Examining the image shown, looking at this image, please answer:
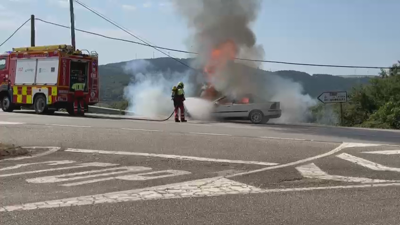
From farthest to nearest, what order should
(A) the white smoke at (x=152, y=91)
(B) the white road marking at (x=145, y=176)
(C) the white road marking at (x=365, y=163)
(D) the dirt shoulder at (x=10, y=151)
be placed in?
(A) the white smoke at (x=152, y=91) < (D) the dirt shoulder at (x=10, y=151) < (C) the white road marking at (x=365, y=163) < (B) the white road marking at (x=145, y=176)

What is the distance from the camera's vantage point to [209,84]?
70.4 ft

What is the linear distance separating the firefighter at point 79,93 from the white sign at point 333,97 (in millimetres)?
10844

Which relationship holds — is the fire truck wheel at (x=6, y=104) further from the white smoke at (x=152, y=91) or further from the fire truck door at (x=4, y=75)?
the white smoke at (x=152, y=91)

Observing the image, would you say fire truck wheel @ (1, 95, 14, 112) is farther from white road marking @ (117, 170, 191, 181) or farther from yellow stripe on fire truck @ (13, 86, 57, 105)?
white road marking @ (117, 170, 191, 181)

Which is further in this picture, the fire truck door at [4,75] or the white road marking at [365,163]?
the fire truck door at [4,75]

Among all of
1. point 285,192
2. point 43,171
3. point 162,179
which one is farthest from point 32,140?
point 285,192

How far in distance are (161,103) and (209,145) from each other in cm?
1318

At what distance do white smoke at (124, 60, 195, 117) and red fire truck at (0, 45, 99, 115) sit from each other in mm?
2751

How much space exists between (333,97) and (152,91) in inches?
358

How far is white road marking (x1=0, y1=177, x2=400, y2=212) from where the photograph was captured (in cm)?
536

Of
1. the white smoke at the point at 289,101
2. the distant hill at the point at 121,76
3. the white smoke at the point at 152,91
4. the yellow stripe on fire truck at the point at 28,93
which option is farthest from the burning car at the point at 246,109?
the yellow stripe on fire truck at the point at 28,93

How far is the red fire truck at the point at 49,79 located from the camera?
813 inches

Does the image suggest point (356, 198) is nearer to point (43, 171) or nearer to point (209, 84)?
point (43, 171)

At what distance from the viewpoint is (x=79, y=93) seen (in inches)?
840
